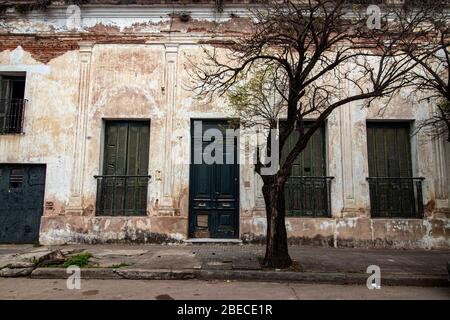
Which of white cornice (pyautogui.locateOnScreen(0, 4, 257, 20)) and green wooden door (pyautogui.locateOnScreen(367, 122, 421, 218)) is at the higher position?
white cornice (pyautogui.locateOnScreen(0, 4, 257, 20))

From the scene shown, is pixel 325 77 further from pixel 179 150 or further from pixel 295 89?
pixel 179 150

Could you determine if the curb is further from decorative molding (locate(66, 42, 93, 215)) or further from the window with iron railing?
the window with iron railing

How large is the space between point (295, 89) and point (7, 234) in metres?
8.62

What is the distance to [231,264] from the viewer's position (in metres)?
7.30

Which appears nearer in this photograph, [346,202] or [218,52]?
[346,202]

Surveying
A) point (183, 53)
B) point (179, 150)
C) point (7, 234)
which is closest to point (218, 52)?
point (183, 53)

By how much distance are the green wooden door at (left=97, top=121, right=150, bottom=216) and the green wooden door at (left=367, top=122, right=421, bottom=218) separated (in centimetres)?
631

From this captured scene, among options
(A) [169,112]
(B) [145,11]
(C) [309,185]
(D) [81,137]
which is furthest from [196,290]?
(B) [145,11]

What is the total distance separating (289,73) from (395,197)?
17.2ft

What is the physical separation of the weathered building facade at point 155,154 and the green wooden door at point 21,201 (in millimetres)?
28

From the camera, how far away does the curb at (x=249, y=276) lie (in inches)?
259

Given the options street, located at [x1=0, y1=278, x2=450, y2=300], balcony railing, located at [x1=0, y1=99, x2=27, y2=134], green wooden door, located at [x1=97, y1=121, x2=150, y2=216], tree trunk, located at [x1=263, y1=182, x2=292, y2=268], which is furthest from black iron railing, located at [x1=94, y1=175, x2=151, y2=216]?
tree trunk, located at [x1=263, y1=182, x2=292, y2=268]

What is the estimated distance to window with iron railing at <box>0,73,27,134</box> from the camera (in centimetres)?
1061

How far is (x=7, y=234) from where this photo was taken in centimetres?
1014
